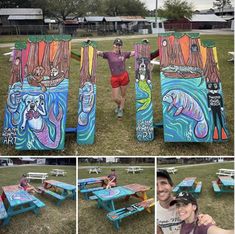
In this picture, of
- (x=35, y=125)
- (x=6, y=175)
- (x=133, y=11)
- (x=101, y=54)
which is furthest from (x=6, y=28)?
(x=6, y=175)

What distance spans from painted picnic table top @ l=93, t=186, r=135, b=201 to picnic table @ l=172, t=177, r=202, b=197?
1.03 feet

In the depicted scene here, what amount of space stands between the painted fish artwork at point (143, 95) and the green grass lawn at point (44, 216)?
889 millimetres

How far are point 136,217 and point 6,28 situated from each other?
3786 mm

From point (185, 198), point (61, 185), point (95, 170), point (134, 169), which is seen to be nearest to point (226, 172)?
point (185, 198)

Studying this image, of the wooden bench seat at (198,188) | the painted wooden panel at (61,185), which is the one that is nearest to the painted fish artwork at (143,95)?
the wooden bench seat at (198,188)

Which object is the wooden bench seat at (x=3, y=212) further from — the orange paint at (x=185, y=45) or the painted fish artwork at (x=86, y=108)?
the orange paint at (x=185, y=45)

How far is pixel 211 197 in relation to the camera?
2.04 meters

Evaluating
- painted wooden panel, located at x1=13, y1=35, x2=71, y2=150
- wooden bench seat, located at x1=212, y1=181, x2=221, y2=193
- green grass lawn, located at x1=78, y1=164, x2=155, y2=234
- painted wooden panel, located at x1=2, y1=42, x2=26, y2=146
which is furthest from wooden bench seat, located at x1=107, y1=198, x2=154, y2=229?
painted wooden panel, located at x1=2, y1=42, x2=26, y2=146

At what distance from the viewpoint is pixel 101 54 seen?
2.93 metres

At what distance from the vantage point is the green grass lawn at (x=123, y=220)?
6.72 feet

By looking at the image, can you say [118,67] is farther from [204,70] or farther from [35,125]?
[35,125]

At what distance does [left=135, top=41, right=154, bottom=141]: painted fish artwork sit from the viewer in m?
2.71

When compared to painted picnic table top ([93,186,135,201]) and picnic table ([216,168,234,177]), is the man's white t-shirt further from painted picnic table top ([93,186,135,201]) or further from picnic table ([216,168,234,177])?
picnic table ([216,168,234,177])

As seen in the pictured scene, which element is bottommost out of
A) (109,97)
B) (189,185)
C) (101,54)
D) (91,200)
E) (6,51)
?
(91,200)
